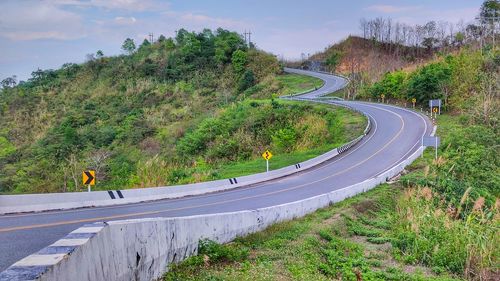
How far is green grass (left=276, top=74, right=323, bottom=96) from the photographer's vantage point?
223 feet

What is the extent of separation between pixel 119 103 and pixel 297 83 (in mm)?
→ 28269

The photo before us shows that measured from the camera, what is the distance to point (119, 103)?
220 ft

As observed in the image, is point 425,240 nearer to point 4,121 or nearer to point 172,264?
point 172,264

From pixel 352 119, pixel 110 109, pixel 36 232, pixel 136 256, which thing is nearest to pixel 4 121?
pixel 110 109

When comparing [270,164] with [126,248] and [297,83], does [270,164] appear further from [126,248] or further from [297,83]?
[297,83]

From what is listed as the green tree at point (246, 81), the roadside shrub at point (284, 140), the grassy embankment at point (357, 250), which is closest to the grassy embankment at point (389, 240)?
the grassy embankment at point (357, 250)

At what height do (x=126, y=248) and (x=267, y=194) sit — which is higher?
(x=126, y=248)

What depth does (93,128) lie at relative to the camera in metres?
55.2

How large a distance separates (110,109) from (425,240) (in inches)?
2272

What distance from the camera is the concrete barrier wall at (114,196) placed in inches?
544

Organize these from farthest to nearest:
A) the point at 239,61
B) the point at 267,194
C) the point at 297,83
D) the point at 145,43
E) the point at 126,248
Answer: the point at 145,43 → the point at 239,61 → the point at 297,83 → the point at 267,194 → the point at 126,248

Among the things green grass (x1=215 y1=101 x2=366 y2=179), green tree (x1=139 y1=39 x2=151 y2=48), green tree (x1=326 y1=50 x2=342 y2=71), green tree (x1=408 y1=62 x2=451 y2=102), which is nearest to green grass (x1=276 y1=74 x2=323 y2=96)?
green tree (x1=326 y1=50 x2=342 y2=71)

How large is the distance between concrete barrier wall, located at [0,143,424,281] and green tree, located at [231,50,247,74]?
62438 millimetres

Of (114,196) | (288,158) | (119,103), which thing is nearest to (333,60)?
(119,103)
